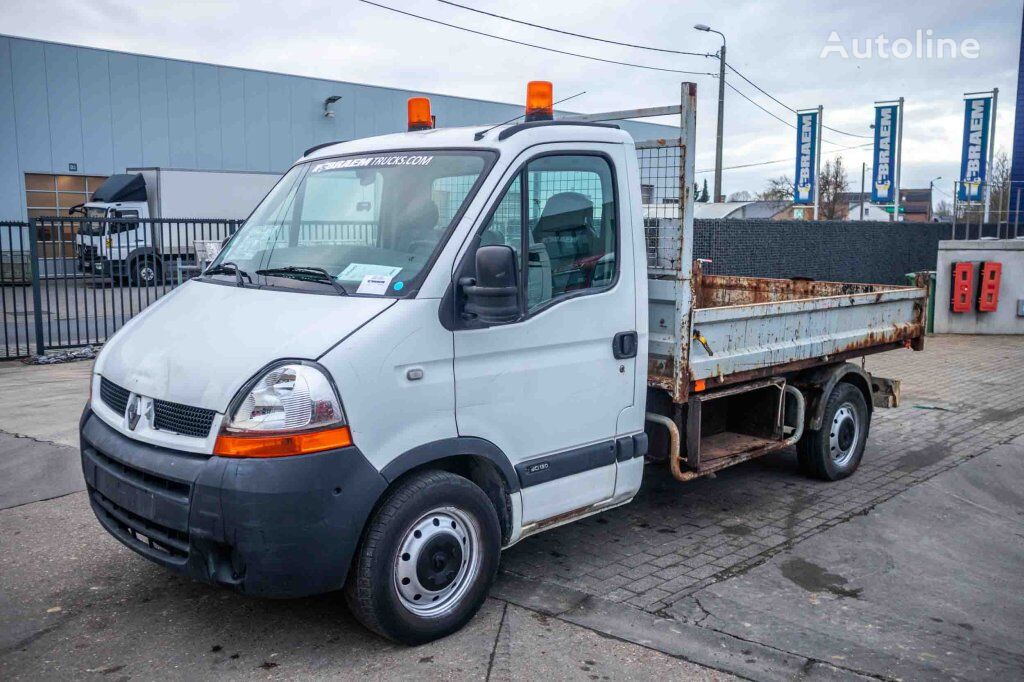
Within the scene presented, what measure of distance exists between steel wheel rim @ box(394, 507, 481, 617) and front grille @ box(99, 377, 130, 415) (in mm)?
1438

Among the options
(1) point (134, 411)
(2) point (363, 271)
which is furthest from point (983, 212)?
(1) point (134, 411)

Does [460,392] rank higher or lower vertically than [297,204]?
lower

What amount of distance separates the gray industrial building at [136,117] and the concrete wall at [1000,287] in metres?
23.5

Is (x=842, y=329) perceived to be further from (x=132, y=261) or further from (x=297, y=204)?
(x=132, y=261)

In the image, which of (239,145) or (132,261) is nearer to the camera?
(132,261)

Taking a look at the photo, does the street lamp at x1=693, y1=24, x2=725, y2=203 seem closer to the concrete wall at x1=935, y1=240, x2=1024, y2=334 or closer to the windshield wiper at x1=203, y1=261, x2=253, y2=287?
the concrete wall at x1=935, y1=240, x2=1024, y2=334

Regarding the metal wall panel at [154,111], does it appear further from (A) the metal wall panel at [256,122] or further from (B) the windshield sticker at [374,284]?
(B) the windshield sticker at [374,284]

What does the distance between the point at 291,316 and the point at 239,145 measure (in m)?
29.8

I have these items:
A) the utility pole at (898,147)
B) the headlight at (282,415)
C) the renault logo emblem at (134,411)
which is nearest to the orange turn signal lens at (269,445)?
the headlight at (282,415)

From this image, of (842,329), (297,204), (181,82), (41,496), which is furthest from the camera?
(181,82)

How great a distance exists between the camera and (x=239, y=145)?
31391 mm

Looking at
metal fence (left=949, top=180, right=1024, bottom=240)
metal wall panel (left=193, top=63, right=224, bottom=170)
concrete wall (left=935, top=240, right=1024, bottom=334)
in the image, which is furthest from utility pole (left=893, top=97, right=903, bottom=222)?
metal wall panel (left=193, top=63, right=224, bottom=170)

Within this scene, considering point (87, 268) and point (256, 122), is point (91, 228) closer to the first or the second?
point (87, 268)

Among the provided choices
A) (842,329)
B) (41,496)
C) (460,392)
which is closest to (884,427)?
(842,329)
